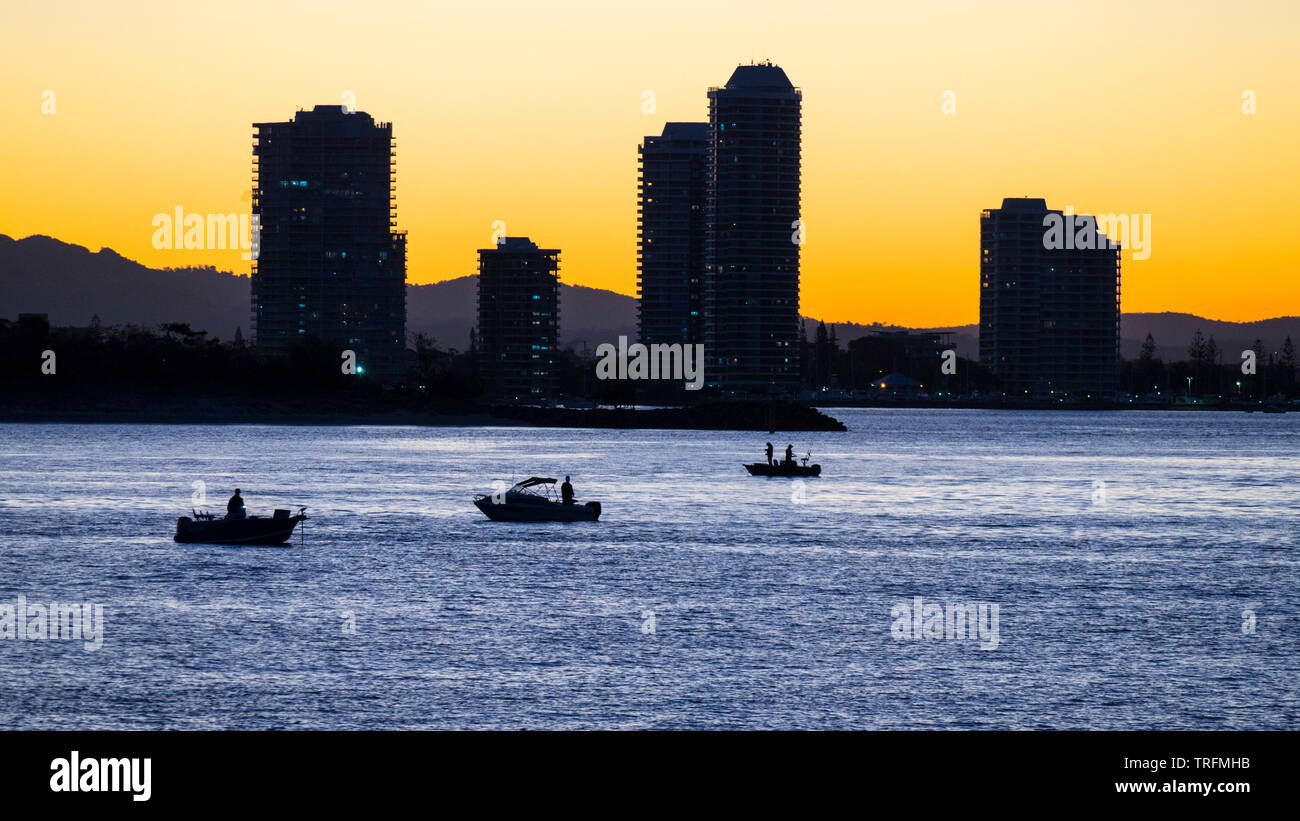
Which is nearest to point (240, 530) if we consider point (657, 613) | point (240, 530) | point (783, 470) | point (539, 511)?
point (240, 530)

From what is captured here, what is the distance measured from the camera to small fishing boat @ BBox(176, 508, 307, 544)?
7438cm

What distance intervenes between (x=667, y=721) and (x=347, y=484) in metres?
98.3

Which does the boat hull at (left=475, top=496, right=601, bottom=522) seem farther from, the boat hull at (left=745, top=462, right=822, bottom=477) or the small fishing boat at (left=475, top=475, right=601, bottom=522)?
the boat hull at (left=745, top=462, right=822, bottom=477)

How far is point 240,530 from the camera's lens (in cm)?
7438

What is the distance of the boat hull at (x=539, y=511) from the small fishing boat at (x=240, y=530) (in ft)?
59.3

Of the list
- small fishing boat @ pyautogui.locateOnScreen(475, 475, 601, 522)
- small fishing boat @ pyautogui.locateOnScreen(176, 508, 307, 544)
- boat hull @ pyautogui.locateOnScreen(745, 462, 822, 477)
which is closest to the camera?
small fishing boat @ pyautogui.locateOnScreen(176, 508, 307, 544)

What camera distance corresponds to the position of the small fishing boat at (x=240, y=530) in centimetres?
7438

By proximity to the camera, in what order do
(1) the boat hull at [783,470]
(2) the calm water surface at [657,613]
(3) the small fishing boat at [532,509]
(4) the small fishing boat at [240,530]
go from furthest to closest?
(1) the boat hull at [783,470] < (3) the small fishing boat at [532,509] < (4) the small fishing boat at [240,530] < (2) the calm water surface at [657,613]

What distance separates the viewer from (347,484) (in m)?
128

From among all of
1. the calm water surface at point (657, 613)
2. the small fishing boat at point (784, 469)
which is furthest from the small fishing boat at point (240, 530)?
the small fishing boat at point (784, 469)

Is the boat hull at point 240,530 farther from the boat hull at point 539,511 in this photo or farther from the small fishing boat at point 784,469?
the small fishing boat at point 784,469

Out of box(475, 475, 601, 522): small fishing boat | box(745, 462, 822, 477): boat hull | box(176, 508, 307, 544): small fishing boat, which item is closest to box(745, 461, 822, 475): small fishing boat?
box(745, 462, 822, 477): boat hull
